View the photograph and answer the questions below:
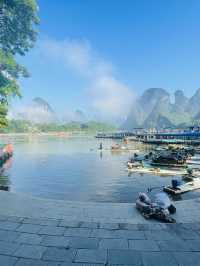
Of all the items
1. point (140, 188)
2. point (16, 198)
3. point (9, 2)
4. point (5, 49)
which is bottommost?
point (140, 188)

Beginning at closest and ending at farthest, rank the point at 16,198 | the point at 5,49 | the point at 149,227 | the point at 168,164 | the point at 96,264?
the point at 96,264, the point at 149,227, the point at 16,198, the point at 168,164, the point at 5,49

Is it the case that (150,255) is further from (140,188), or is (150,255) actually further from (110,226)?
(140,188)

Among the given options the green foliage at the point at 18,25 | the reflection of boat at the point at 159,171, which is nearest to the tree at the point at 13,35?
the green foliage at the point at 18,25

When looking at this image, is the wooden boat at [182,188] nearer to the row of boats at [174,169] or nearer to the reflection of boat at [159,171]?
the row of boats at [174,169]

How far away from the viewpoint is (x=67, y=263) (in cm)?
534

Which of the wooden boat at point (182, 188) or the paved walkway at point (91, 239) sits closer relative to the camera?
the paved walkway at point (91, 239)

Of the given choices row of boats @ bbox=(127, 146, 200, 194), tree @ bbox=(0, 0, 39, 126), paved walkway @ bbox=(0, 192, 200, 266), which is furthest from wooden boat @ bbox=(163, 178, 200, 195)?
tree @ bbox=(0, 0, 39, 126)

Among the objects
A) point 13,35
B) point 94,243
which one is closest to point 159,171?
point 94,243

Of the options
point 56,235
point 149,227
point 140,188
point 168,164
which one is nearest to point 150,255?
point 149,227

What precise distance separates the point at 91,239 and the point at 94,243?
266 mm

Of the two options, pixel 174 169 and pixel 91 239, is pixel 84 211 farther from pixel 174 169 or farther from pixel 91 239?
pixel 174 169

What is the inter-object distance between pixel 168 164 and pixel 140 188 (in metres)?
13.8

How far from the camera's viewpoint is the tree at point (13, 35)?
35469 millimetres

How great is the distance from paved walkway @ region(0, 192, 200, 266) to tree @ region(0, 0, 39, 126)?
28244mm
